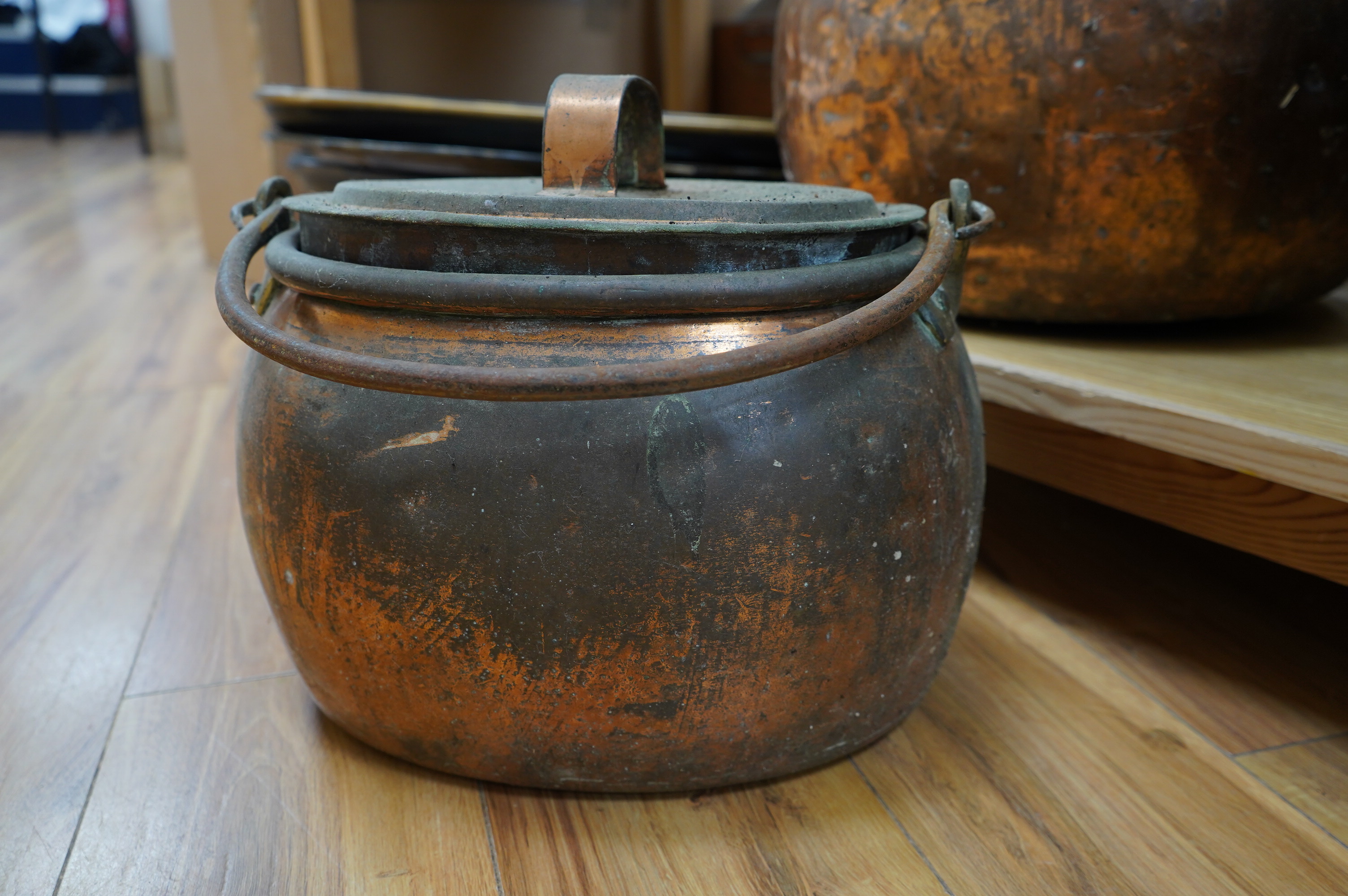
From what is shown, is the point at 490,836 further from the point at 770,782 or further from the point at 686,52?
the point at 686,52

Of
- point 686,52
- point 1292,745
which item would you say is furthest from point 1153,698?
point 686,52

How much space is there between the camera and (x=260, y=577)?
2.59 feet

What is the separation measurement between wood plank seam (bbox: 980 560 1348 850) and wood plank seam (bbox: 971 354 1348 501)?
0.22 metres

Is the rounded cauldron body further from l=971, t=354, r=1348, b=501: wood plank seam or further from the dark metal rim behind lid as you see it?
l=971, t=354, r=1348, b=501: wood plank seam

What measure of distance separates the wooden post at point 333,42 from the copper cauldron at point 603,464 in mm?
1581

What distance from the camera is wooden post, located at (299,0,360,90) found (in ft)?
6.94

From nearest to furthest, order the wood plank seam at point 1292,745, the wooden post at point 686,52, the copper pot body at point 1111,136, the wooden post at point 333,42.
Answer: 1. the wood plank seam at point 1292,745
2. the copper pot body at point 1111,136
3. the wooden post at point 333,42
4. the wooden post at point 686,52

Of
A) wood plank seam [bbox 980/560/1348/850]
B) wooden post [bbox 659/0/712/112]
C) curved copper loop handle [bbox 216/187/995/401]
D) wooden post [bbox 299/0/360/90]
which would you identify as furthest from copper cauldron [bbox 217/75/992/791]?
wooden post [bbox 659/0/712/112]

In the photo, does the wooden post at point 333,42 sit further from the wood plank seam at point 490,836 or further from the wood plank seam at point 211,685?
the wood plank seam at point 490,836

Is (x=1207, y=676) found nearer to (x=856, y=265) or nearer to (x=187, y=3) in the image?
(x=856, y=265)

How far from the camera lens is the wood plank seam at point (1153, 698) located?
0.77 m

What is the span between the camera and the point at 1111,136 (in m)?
1.01

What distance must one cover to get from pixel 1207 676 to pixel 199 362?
181 cm

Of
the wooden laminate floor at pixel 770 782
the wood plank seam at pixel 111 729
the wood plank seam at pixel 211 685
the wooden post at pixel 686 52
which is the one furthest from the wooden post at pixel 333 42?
the wood plank seam at pixel 211 685
